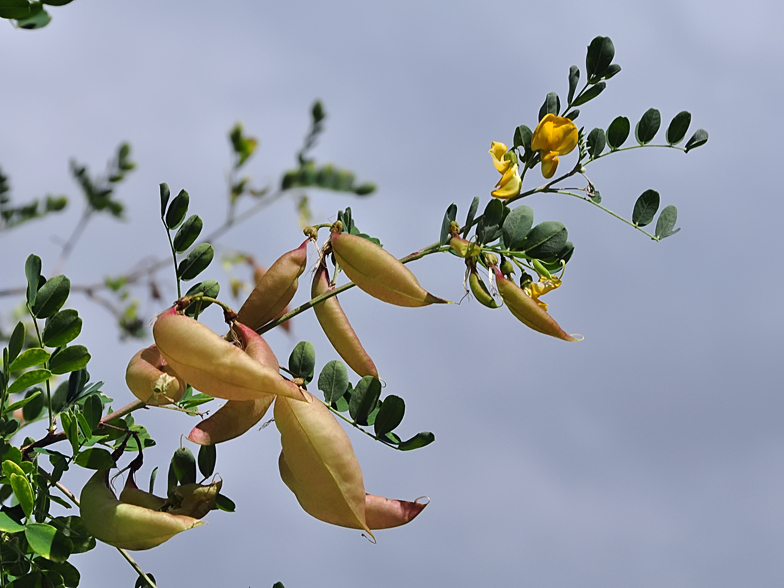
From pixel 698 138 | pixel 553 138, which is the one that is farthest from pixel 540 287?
pixel 698 138

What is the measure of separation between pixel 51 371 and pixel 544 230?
30.8 inches

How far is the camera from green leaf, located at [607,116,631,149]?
141 centimetres

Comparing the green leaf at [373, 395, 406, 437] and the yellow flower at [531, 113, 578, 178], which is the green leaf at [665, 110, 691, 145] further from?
the green leaf at [373, 395, 406, 437]

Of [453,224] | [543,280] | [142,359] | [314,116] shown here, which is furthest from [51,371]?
[314,116]

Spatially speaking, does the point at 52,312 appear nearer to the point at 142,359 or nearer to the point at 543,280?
the point at 142,359

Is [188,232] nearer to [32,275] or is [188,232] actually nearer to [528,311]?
[32,275]

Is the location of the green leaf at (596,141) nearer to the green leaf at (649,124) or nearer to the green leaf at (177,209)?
the green leaf at (649,124)

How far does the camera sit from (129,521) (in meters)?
0.97

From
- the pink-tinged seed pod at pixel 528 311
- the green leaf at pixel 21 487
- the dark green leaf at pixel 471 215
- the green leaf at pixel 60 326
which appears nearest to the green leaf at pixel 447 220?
the dark green leaf at pixel 471 215

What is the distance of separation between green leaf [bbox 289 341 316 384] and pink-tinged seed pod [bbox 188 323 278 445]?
0.21m

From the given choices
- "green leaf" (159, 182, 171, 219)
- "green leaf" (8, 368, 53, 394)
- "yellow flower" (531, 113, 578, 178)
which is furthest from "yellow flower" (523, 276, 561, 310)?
"green leaf" (8, 368, 53, 394)

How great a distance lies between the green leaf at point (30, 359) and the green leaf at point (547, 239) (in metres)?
0.73

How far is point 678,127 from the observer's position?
154 centimetres

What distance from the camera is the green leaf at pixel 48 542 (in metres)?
1.06
